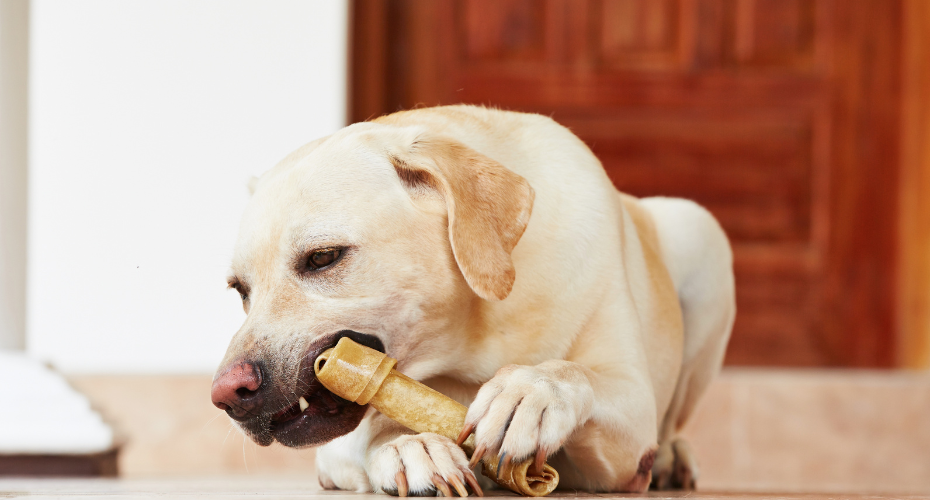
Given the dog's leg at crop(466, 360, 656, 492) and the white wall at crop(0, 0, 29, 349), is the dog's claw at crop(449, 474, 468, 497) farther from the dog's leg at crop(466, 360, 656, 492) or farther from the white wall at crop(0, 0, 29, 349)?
the white wall at crop(0, 0, 29, 349)

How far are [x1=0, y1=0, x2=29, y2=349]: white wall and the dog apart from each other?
2.05 m

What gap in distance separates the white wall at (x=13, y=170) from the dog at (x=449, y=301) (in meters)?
2.05

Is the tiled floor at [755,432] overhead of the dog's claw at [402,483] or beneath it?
beneath

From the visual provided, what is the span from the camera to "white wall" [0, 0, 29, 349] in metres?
3.24

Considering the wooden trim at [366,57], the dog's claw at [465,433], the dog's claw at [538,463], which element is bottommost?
the dog's claw at [538,463]

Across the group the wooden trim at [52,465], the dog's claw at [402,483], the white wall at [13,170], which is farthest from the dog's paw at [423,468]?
the white wall at [13,170]

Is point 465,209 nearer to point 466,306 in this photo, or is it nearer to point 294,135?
point 466,306

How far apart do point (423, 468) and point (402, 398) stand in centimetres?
12

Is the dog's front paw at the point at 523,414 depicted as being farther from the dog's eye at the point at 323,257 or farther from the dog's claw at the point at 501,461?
the dog's eye at the point at 323,257

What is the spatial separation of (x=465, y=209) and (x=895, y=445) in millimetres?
2745

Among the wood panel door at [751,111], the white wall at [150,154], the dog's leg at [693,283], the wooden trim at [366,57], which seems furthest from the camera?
the wood panel door at [751,111]

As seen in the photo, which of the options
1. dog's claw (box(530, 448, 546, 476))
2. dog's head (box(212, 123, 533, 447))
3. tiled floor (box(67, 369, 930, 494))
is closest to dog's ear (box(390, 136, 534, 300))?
dog's head (box(212, 123, 533, 447))

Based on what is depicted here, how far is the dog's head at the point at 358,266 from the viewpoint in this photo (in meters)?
1.30

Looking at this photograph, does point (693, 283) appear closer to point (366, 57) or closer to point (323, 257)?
point (323, 257)
